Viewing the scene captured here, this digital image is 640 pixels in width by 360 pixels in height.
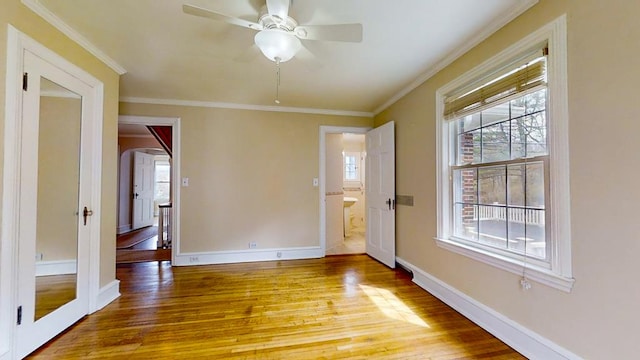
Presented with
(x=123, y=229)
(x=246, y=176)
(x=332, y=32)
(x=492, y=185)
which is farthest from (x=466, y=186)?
(x=123, y=229)

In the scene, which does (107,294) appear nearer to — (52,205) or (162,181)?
(52,205)

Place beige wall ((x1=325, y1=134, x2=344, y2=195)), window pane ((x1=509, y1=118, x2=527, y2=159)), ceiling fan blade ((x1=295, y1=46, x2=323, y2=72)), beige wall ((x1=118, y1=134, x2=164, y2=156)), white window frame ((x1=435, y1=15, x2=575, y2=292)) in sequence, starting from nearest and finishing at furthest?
1. white window frame ((x1=435, y1=15, x2=575, y2=292))
2. window pane ((x1=509, y1=118, x2=527, y2=159))
3. ceiling fan blade ((x1=295, y1=46, x2=323, y2=72))
4. beige wall ((x1=325, y1=134, x2=344, y2=195))
5. beige wall ((x1=118, y1=134, x2=164, y2=156))

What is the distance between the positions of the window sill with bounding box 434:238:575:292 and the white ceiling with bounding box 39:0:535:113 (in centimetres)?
173

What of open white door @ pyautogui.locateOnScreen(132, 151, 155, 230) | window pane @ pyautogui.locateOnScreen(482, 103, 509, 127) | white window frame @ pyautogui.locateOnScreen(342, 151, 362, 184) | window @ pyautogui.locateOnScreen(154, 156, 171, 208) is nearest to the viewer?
window pane @ pyautogui.locateOnScreen(482, 103, 509, 127)

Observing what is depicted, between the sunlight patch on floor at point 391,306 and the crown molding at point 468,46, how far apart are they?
7.70 feet

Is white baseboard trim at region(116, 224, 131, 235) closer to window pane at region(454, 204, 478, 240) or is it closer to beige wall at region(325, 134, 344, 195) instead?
beige wall at region(325, 134, 344, 195)

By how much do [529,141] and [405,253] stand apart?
1993 millimetres

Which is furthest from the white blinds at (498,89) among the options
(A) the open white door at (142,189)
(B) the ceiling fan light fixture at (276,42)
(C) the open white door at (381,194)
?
(A) the open white door at (142,189)

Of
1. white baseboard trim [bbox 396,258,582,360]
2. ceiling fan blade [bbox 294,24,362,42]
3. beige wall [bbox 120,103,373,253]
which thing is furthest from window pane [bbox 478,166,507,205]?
beige wall [bbox 120,103,373,253]

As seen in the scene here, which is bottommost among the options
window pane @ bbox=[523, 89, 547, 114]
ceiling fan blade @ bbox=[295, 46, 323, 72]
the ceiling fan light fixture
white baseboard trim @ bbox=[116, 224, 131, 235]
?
white baseboard trim @ bbox=[116, 224, 131, 235]

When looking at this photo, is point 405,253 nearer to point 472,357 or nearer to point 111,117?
point 472,357

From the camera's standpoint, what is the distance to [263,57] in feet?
8.18

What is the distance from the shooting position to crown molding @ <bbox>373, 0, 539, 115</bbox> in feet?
5.90

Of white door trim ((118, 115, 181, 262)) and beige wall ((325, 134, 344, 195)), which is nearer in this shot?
white door trim ((118, 115, 181, 262))
